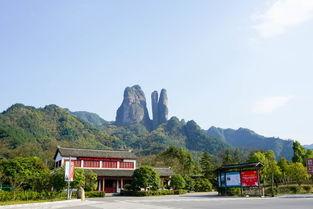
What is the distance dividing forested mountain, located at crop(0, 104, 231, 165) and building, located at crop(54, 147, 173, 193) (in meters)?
17.2

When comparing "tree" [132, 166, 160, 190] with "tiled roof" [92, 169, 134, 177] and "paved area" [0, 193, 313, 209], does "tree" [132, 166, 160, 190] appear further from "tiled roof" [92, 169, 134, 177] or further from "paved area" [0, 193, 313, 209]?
"paved area" [0, 193, 313, 209]

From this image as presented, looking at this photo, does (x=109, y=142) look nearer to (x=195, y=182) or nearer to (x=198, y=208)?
(x=195, y=182)

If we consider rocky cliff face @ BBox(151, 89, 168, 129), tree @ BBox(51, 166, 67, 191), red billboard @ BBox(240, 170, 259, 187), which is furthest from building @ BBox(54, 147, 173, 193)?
rocky cliff face @ BBox(151, 89, 168, 129)

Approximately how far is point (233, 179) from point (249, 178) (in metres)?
2.20

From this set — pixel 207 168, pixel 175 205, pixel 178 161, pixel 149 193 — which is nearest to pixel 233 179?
pixel 149 193

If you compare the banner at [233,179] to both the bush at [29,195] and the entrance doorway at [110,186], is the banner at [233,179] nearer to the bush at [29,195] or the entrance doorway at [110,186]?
the entrance doorway at [110,186]

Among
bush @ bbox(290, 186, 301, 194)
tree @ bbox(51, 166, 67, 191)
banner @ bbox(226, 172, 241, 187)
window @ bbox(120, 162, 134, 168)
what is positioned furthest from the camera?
window @ bbox(120, 162, 134, 168)

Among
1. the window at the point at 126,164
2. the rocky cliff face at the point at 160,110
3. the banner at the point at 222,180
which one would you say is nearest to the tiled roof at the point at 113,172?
the window at the point at 126,164

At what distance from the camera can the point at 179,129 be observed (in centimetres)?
16238

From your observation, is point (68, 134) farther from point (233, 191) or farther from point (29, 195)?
point (29, 195)

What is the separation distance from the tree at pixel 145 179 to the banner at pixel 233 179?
8.39 metres

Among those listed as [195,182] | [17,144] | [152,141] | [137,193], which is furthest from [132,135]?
[137,193]

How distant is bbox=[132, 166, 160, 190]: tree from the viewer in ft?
109

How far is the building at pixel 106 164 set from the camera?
38.9m
